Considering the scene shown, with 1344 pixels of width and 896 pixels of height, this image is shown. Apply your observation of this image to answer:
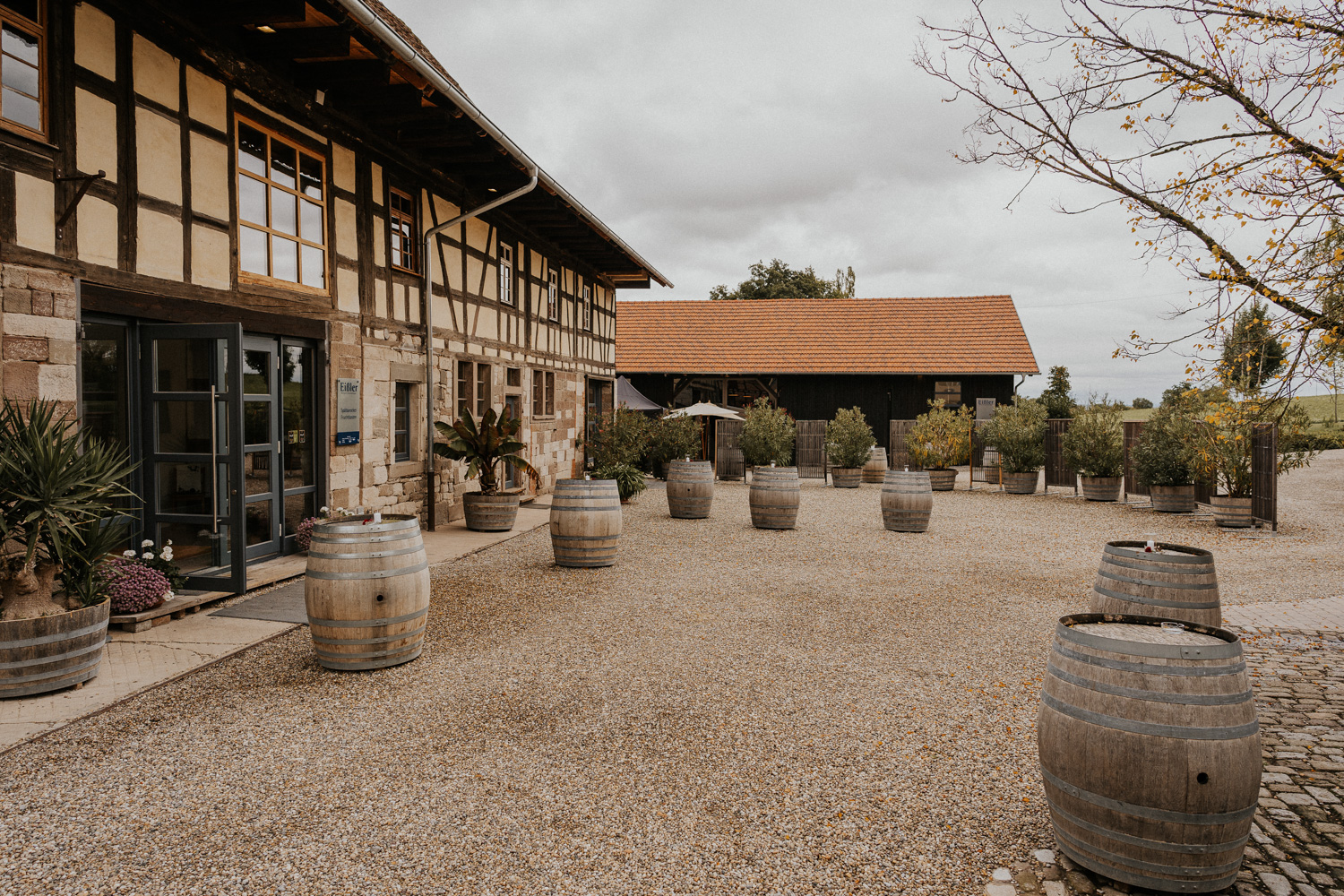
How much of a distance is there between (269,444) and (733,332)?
803 inches

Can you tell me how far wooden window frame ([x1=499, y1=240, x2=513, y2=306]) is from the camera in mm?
12430

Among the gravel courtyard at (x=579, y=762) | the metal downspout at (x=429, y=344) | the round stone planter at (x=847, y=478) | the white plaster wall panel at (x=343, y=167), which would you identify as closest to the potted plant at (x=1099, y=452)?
the round stone planter at (x=847, y=478)

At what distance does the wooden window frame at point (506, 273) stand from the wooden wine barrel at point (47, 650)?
8.83 meters

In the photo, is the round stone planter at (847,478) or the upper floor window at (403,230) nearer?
the upper floor window at (403,230)

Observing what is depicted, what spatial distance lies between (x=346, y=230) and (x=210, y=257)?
205 cm

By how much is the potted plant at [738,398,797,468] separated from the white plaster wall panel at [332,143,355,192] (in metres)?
11.2

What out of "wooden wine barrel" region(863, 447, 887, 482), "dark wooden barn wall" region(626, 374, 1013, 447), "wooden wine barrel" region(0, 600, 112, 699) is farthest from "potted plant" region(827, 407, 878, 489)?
"wooden wine barrel" region(0, 600, 112, 699)

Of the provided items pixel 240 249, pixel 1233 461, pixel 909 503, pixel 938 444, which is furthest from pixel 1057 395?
pixel 240 249

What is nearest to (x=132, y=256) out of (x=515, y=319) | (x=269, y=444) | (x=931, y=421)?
(x=269, y=444)

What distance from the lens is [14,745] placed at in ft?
11.6

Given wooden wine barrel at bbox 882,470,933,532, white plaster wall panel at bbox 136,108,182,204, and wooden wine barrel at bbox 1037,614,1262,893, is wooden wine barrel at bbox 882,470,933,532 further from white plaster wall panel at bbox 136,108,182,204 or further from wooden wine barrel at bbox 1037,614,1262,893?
white plaster wall panel at bbox 136,108,182,204

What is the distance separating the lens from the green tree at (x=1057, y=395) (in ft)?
94.0

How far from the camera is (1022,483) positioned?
16906 mm

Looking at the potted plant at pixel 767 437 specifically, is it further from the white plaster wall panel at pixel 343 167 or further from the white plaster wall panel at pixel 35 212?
the white plaster wall panel at pixel 35 212
